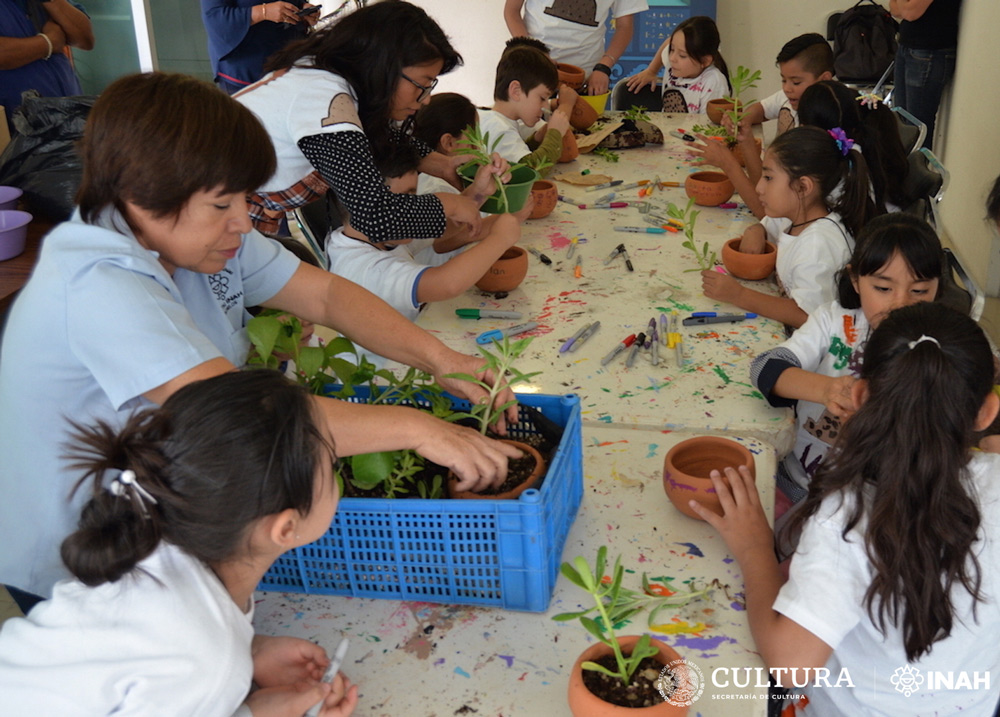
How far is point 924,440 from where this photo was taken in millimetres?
1155

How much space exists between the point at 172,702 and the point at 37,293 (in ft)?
1.79

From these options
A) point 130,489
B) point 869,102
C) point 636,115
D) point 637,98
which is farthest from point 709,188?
point 130,489

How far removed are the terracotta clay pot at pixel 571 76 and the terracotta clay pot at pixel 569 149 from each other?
57cm

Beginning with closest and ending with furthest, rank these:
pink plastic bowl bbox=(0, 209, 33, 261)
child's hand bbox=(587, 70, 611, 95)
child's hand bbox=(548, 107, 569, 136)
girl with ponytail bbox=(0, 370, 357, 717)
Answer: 1. girl with ponytail bbox=(0, 370, 357, 717)
2. pink plastic bowl bbox=(0, 209, 33, 261)
3. child's hand bbox=(548, 107, 569, 136)
4. child's hand bbox=(587, 70, 611, 95)

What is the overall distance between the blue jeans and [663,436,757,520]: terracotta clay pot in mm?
3511

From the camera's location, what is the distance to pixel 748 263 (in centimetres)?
221

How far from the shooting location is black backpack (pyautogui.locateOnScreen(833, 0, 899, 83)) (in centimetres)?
492

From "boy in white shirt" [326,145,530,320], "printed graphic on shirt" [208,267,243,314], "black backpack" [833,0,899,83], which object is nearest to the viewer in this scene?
"printed graphic on shirt" [208,267,243,314]

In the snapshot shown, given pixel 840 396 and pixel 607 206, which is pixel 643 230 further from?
pixel 840 396

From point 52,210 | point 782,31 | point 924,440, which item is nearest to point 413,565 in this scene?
point 924,440

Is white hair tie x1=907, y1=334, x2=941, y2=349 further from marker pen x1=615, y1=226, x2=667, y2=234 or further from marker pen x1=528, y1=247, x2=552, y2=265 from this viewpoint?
marker pen x1=615, y1=226, x2=667, y2=234

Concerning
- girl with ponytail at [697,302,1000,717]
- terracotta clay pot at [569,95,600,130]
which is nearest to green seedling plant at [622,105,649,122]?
terracotta clay pot at [569,95,600,130]

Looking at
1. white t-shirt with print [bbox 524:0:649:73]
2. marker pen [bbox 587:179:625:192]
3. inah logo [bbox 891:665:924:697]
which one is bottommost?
inah logo [bbox 891:665:924:697]

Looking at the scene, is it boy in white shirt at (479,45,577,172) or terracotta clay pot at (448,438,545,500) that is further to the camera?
boy in white shirt at (479,45,577,172)
